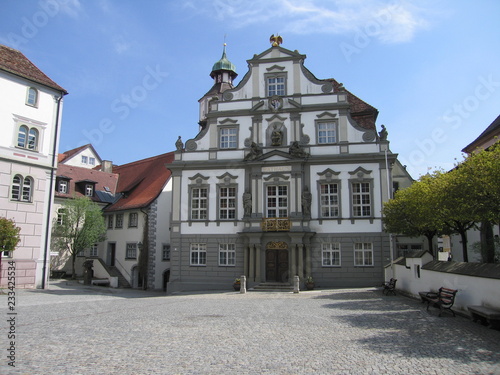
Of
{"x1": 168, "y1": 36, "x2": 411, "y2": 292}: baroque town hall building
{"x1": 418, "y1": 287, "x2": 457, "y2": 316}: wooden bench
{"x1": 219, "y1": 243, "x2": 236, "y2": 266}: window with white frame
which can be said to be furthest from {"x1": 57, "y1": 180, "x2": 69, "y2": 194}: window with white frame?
{"x1": 418, "y1": 287, "x2": 457, "y2": 316}: wooden bench

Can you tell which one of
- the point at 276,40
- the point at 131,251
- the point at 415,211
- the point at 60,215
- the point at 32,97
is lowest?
the point at 131,251

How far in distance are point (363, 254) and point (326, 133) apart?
24.9ft

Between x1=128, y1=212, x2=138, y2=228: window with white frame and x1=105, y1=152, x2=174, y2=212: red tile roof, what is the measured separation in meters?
0.60

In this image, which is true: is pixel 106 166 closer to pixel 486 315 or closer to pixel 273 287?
pixel 273 287

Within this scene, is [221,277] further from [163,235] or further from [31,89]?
[31,89]

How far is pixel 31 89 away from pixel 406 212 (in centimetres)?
2185

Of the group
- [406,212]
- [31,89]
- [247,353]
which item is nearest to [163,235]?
[31,89]

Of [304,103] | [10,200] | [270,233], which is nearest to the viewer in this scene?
[10,200]

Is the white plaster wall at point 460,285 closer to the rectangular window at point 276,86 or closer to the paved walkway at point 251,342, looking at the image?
the paved walkway at point 251,342

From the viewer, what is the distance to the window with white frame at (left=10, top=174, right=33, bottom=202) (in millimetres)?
24766

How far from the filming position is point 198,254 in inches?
1093

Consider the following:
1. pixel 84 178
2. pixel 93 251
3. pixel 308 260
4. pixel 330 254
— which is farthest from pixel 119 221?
pixel 330 254

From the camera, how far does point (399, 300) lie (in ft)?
57.2

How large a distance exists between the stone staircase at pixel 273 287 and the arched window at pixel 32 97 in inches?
658
